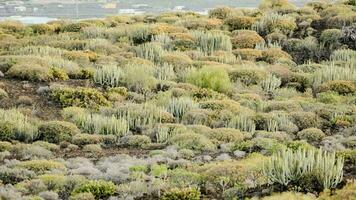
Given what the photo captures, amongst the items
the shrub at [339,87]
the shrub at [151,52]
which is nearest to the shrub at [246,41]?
the shrub at [151,52]

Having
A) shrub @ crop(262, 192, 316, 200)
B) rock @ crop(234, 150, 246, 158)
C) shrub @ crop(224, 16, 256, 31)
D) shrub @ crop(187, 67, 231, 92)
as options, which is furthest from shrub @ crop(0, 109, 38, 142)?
shrub @ crop(224, 16, 256, 31)

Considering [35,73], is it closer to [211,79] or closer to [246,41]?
[211,79]

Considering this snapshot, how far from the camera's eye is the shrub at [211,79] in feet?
63.6

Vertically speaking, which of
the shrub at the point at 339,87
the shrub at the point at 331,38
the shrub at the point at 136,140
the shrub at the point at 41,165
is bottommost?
the shrub at the point at 136,140

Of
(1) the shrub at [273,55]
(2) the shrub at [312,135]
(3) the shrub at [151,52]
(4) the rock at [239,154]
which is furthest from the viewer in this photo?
(1) the shrub at [273,55]

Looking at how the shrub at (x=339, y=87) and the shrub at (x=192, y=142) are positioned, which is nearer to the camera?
the shrub at (x=192, y=142)

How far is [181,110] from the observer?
16703mm

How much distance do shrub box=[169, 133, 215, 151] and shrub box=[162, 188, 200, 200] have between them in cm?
369

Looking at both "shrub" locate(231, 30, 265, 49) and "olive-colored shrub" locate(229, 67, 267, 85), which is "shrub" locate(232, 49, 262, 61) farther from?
"olive-colored shrub" locate(229, 67, 267, 85)

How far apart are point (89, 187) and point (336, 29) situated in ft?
64.1

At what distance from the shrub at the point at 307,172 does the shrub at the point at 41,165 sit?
13.4ft

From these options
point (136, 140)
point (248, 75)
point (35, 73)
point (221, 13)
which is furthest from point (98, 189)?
point (221, 13)

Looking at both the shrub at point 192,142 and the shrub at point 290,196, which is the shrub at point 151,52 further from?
the shrub at point 290,196

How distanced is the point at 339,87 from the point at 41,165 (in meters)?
10.8
